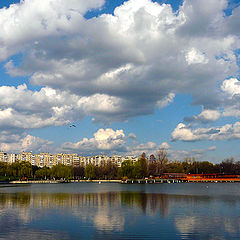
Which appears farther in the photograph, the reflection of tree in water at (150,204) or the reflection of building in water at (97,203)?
the reflection of building in water at (97,203)

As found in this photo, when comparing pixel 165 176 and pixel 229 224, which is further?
pixel 165 176

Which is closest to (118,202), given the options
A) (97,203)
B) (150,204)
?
(97,203)

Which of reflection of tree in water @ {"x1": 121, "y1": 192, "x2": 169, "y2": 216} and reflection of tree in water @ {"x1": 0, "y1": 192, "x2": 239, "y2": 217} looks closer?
reflection of tree in water @ {"x1": 121, "y1": 192, "x2": 169, "y2": 216}

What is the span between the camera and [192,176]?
18425 cm

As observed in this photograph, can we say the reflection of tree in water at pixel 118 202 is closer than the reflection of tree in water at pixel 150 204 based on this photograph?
No

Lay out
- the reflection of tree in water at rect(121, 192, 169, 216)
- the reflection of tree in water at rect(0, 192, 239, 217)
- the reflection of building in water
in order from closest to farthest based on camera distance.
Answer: the reflection of tree in water at rect(121, 192, 169, 216) < the reflection of building in water < the reflection of tree in water at rect(0, 192, 239, 217)

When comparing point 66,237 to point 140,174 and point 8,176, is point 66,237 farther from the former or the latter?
point 8,176

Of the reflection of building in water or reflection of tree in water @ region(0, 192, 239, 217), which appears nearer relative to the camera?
the reflection of building in water

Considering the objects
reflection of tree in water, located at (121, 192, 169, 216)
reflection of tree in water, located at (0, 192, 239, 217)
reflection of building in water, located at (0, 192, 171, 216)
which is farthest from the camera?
reflection of tree in water, located at (0, 192, 239, 217)

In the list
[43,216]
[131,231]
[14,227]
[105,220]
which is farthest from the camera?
[43,216]

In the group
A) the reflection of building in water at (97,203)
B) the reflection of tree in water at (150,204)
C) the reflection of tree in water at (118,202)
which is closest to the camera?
the reflection of tree in water at (150,204)

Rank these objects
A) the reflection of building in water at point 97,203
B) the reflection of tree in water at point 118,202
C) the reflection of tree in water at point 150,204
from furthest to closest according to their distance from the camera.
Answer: the reflection of tree in water at point 118,202
the reflection of building in water at point 97,203
the reflection of tree in water at point 150,204

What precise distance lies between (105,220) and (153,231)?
20.6ft

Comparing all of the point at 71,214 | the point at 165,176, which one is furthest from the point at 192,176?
the point at 71,214
